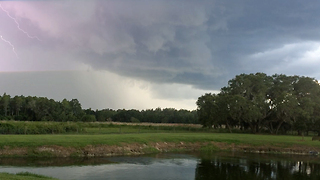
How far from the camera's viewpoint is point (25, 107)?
132 metres

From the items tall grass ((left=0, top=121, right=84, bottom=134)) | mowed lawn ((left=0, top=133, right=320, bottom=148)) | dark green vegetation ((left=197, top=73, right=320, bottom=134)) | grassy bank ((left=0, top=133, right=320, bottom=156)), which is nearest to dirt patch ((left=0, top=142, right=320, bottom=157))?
grassy bank ((left=0, top=133, right=320, bottom=156))

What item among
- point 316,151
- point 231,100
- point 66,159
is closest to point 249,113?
point 231,100

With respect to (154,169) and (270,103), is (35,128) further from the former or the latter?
(270,103)

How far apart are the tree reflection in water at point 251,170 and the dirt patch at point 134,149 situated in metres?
9.64

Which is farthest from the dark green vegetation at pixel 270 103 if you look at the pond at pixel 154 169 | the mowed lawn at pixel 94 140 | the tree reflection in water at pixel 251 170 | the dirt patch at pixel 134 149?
the pond at pixel 154 169

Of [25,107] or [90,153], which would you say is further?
[25,107]

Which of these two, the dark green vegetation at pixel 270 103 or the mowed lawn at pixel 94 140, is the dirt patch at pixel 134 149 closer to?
the mowed lawn at pixel 94 140

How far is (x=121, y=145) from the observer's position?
35906 mm

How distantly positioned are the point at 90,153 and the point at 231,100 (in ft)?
140

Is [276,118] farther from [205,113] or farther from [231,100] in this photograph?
[205,113]

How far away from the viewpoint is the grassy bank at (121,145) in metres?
30.5

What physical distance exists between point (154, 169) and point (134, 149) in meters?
11.5

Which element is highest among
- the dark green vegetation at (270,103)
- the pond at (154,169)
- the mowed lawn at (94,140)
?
the dark green vegetation at (270,103)

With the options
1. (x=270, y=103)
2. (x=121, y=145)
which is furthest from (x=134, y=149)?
(x=270, y=103)
